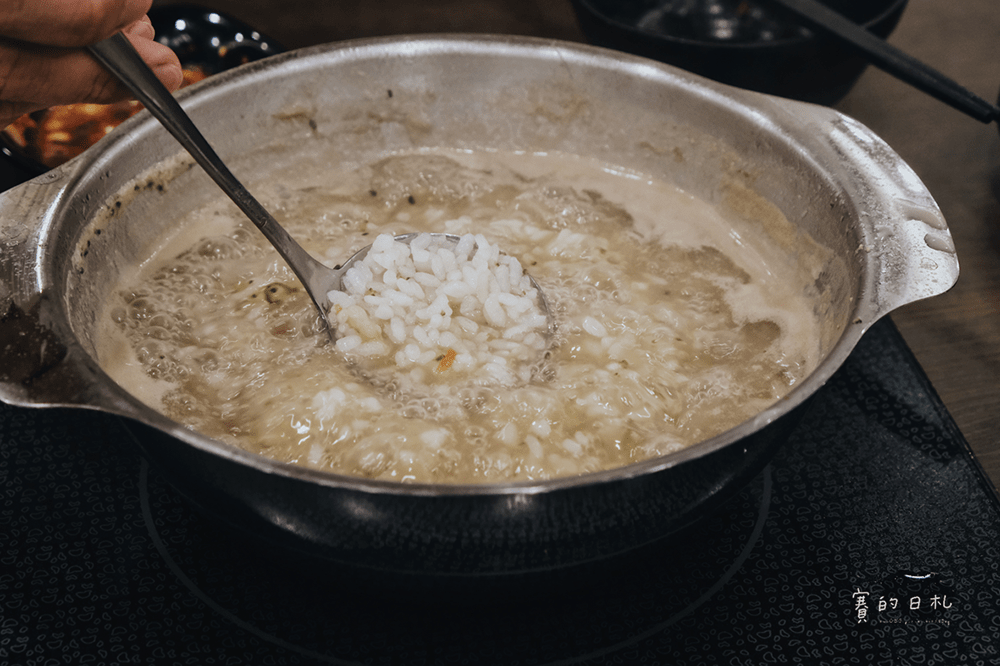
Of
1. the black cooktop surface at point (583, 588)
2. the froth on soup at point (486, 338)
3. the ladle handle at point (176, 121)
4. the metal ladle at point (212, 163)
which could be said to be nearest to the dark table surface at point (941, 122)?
the black cooktop surface at point (583, 588)

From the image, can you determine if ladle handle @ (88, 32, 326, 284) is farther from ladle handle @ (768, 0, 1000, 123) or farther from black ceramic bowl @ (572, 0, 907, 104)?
ladle handle @ (768, 0, 1000, 123)

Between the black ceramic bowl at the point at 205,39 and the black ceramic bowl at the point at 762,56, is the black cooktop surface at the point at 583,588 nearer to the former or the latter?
the black ceramic bowl at the point at 762,56

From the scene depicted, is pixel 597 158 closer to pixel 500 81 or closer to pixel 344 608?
pixel 500 81

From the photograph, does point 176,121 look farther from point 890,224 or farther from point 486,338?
point 890,224

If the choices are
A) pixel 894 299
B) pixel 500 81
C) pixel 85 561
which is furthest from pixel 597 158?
pixel 85 561

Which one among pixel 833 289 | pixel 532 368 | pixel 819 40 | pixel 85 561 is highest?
pixel 819 40

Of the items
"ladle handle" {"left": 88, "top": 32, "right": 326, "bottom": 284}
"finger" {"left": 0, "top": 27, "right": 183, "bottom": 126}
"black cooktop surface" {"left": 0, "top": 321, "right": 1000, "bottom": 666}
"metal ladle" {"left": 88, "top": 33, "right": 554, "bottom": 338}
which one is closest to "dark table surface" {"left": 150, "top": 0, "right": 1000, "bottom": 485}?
"black cooktop surface" {"left": 0, "top": 321, "right": 1000, "bottom": 666}
